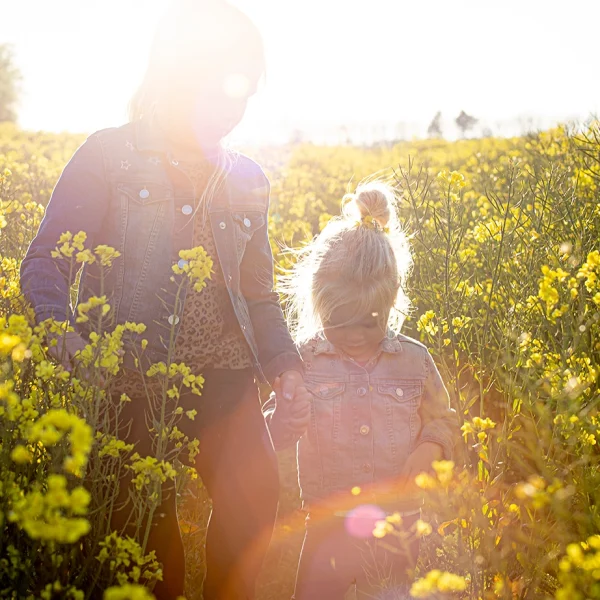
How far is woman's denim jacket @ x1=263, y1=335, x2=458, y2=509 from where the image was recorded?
2.04m

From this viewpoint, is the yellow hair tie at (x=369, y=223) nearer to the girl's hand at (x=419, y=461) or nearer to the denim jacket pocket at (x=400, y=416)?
the denim jacket pocket at (x=400, y=416)

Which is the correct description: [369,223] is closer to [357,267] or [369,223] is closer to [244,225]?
[357,267]

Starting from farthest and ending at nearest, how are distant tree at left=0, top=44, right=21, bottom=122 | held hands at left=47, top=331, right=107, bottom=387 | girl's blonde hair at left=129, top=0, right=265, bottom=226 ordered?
distant tree at left=0, top=44, right=21, bottom=122
girl's blonde hair at left=129, top=0, right=265, bottom=226
held hands at left=47, top=331, right=107, bottom=387

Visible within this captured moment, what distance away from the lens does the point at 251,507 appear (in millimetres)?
1939

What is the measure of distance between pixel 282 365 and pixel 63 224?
28.2 inches

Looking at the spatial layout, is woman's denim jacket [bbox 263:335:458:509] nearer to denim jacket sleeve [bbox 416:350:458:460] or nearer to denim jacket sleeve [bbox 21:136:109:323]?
denim jacket sleeve [bbox 416:350:458:460]

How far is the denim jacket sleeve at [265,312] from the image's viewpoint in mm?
1999

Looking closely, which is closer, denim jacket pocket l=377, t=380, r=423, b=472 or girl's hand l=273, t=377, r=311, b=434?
girl's hand l=273, t=377, r=311, b=434

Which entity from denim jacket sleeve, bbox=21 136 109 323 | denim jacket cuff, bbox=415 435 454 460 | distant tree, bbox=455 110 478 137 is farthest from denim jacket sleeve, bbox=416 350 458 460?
distant tree, bbox=455 110 478 137

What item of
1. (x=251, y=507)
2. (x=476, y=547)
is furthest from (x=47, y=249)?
(x=476, y=547)

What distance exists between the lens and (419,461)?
78.4 inches

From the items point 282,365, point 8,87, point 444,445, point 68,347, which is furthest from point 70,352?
point 8,87

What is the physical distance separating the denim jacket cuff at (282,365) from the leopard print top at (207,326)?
7cm

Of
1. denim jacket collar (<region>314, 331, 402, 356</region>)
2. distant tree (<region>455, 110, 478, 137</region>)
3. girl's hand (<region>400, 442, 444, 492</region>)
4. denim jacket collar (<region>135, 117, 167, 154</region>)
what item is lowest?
girl's hand (<region>400, 442, 444, 492</region>)
